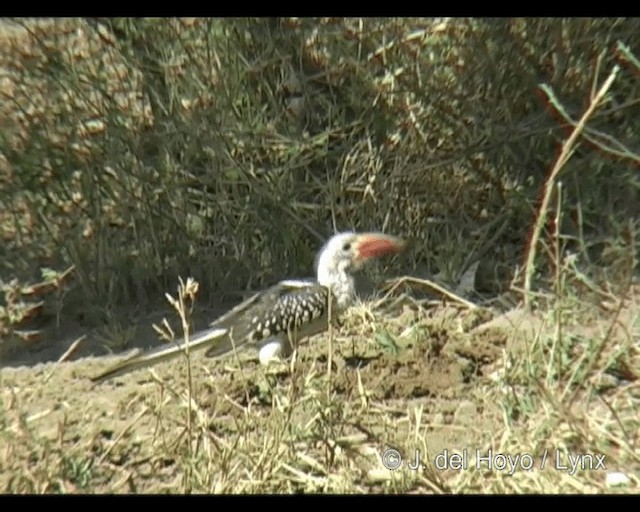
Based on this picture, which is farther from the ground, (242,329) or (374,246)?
(374,246)

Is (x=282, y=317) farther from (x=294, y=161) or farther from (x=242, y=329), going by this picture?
(x=294, y=161)

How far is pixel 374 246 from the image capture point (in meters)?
3.87

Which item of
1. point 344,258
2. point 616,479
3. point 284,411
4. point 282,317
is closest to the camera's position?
point 616,479

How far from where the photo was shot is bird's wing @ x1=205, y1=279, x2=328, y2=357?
3.60 metres

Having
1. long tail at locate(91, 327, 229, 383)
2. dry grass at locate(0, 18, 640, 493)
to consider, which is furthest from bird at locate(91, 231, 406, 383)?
dry grass at locate(0, 18, 640, 493)

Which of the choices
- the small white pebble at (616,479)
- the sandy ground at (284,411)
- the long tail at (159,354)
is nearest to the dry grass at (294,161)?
the sandy ground at (284,411)

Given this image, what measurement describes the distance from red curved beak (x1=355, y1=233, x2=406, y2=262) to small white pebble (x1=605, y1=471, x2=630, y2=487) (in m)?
1.16

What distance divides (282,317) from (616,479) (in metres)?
1.14

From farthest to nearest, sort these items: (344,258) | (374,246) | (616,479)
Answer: (374,246) → (344,258) → (616,479)

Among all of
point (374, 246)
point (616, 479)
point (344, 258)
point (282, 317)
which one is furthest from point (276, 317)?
point (616, 479)

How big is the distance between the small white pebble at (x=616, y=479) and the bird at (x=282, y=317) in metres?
0.98

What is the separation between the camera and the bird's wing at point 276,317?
11.8 feet
